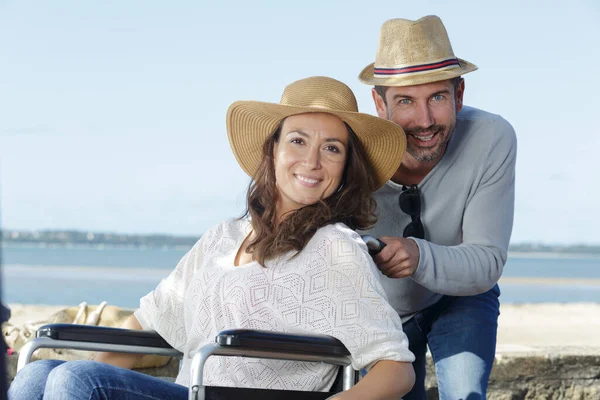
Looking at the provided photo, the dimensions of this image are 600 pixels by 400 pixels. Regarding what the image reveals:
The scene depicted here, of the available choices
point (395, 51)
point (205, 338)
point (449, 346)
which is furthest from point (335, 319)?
point (395, 51)

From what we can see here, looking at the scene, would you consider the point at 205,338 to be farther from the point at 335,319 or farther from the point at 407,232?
the point at 407,232

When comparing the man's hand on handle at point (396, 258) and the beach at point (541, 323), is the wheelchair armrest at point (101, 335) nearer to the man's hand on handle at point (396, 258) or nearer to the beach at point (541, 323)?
the man's hand on handle at point (396, 258)

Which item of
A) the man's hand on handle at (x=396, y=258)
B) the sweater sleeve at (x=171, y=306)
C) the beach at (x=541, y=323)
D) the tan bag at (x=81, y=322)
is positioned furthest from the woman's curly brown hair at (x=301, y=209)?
the beach at (x=541, y=323)

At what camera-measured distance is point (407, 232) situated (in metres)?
2.76

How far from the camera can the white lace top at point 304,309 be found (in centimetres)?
200

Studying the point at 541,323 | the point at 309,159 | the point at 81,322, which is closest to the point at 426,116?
the point at 309,159

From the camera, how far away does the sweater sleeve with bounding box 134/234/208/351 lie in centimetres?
235

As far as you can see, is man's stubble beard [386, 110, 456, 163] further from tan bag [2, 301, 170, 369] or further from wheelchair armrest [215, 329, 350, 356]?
tan bag [2, 301, 170, 369]

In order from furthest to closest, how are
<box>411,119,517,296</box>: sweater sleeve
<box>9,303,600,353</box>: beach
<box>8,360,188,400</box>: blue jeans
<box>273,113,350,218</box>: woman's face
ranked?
<box>9,303,600,353</box>: beach < <box>411,119,517,296</box>: sweater sleeve < <box>273,113,350,218</box>: woman's face < <box>8,360,188,400</box>: blue jeans

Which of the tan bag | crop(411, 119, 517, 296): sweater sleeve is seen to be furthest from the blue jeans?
the tan bag

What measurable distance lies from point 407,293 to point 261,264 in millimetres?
777

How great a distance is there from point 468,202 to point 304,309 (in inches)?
34.5

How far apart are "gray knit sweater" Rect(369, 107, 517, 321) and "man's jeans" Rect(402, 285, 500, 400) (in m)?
0.06

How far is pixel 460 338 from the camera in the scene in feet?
8.79
